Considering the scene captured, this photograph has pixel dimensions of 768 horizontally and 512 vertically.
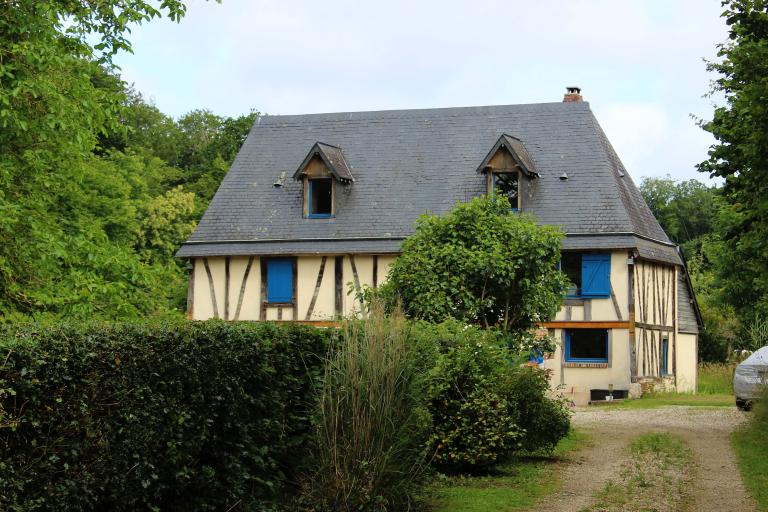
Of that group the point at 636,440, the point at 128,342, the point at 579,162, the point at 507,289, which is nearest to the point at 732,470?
the point at 636,440

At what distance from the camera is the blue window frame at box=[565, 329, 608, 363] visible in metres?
26.3

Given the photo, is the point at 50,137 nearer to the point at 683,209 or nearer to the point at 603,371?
the point at 603,371

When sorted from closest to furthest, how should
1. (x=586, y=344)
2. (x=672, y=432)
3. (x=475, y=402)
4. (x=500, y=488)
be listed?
(x=500, y=488), (x=475, y=402), (x=672, y=432), (x=586, y=344)

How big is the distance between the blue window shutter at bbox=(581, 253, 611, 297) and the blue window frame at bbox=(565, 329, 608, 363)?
3.92 ft

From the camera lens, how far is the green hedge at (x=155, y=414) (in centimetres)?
524

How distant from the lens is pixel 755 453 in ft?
42.4

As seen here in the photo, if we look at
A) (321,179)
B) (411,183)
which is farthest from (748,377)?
(321,179)

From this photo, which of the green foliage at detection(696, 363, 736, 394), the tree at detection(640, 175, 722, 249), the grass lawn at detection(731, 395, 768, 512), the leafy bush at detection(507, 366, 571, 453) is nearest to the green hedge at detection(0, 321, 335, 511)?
the leafy bush at detection(507, 366, 571, 453)

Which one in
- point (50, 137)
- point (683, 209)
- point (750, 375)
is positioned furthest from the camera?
point (683, 209)

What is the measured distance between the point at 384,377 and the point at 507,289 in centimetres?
704

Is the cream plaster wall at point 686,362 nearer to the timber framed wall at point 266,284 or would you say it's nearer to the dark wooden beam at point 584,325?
the dark wooden beam at point 584,325

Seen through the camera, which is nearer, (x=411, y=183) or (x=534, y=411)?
(x=534, y=411)

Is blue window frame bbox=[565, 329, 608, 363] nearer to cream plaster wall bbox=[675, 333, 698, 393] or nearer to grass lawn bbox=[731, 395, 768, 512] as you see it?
cream plaster wall bbox=[675, 333, 698, 393]

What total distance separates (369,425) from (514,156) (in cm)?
1942
